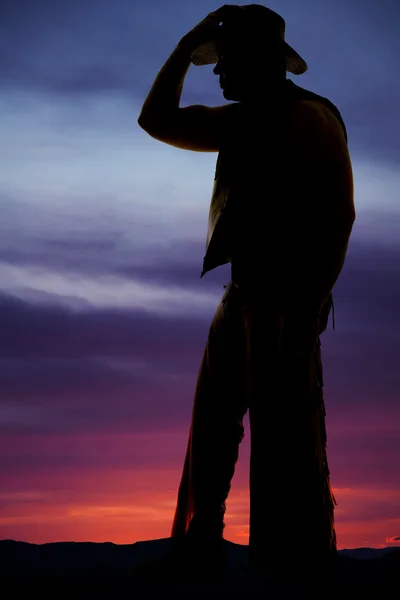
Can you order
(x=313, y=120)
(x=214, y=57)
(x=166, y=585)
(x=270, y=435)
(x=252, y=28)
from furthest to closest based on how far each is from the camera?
(x=214, y=57) → (x=252, y=28) → (x=270, y=435) → (x=313, y=120) → (x=166, y=585)

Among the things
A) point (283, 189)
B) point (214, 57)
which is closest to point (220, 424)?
point (283, 189)

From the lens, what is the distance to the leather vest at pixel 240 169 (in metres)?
4.41

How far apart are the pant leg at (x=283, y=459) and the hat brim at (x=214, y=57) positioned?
1490mm

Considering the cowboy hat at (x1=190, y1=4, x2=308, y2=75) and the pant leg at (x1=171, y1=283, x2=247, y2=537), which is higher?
the cowboy hat at (x1=190, y1=4, x2=308, y2=75)

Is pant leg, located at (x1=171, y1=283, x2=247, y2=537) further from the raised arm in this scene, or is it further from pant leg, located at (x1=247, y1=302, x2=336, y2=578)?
the raised arm

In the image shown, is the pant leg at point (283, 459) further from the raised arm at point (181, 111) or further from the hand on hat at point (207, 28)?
the hand on hat at point (207, 28)

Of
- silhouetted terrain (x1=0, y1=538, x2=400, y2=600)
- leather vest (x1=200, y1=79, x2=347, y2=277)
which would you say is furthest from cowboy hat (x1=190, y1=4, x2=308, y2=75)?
silhouetted terrain (x1=0, y1=538, x2=400, y2=600)

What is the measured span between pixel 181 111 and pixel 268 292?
126 centimetres

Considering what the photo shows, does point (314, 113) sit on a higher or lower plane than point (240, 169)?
higher

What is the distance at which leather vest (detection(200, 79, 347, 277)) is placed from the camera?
14.5 ft

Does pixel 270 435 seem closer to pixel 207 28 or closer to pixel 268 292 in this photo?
pixel 268 292

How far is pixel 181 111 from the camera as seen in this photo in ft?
16.1

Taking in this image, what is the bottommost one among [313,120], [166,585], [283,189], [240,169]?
[166,585]

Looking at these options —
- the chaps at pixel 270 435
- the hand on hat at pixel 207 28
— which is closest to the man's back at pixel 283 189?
the chaps at pixel 270 435
